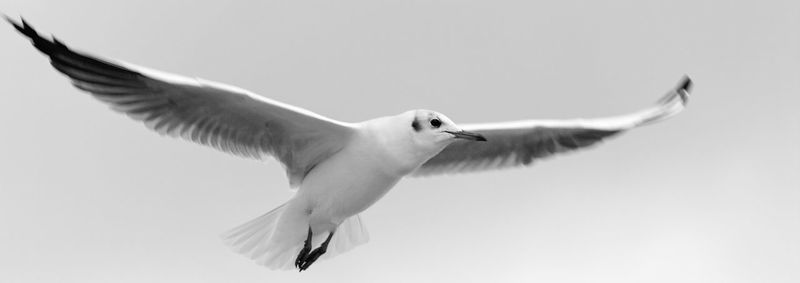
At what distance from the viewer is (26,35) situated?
1033cm

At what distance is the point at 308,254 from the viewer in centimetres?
1145

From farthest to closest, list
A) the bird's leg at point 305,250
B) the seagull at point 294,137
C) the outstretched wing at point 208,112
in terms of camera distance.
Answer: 1. the bird's leg at point 305,250
2. the seagull at point 294,137
3. the outstretched wing at point 208,112

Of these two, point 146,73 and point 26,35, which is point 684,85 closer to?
point 146,73

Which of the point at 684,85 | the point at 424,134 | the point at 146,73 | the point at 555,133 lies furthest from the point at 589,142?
the point at 146,73

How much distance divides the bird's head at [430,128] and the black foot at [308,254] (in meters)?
1.17

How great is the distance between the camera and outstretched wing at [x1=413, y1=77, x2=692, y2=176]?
1218 cm

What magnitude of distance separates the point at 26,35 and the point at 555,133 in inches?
168

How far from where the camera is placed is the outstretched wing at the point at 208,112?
10.7m

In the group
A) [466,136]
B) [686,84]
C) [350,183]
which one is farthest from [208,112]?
[686,84]

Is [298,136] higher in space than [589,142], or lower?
higher

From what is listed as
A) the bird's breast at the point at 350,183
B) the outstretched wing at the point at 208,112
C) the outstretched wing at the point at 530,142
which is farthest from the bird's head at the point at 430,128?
the outstretched wing at the point at 530,142

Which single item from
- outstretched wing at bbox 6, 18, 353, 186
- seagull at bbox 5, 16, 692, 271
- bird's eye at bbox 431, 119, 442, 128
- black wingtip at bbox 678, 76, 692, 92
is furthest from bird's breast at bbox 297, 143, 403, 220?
black wingtip at bbox 678, 76, 692, 92

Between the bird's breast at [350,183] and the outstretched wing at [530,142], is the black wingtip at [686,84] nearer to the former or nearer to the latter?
the outstretched wing at [530,142]

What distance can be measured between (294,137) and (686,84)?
148 inches
